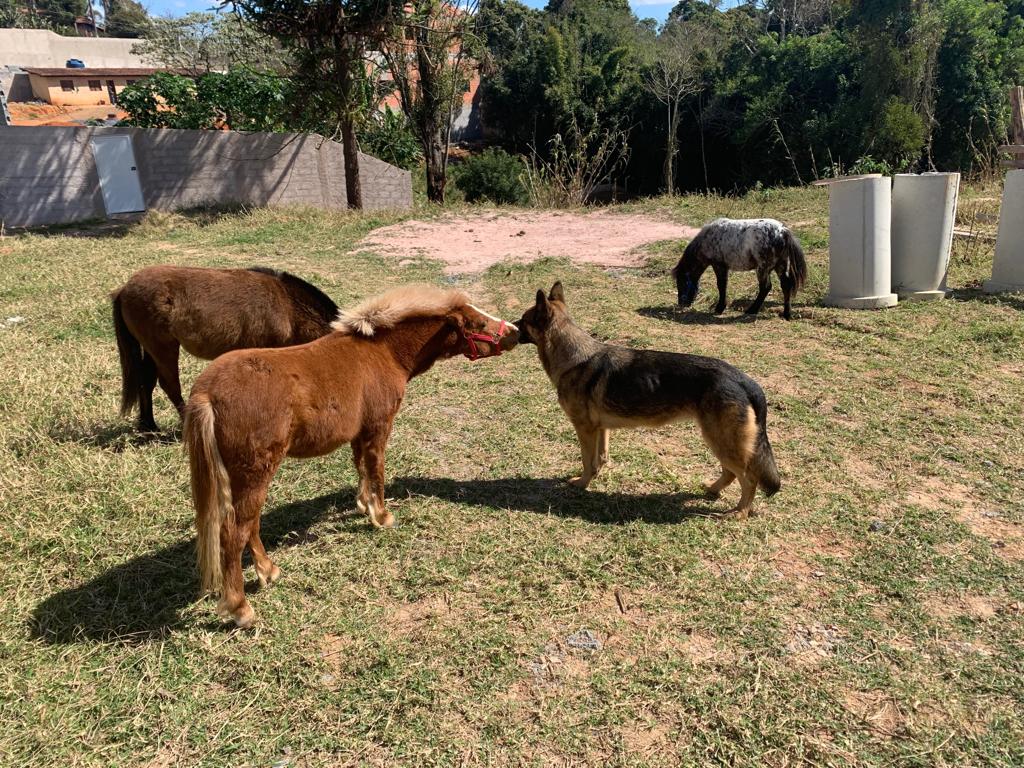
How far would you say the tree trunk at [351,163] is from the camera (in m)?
17.0

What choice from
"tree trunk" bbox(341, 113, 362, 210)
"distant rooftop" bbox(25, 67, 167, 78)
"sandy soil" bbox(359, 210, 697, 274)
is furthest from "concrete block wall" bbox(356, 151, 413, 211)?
"distant rooftop" bbox(25, 67, 167, 78)

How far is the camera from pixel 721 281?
907 cm

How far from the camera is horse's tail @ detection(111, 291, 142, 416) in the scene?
17.1 feet

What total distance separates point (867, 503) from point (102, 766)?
4.49m

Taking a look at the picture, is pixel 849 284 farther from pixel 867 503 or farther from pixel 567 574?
pixel 567 574

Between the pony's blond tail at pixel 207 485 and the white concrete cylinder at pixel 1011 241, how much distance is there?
1022 cm

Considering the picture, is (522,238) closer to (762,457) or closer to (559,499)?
(559,499)

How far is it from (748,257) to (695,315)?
1.03 meters

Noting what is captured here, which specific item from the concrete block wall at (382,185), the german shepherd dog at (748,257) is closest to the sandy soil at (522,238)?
the german shepherd dog at (748,257)

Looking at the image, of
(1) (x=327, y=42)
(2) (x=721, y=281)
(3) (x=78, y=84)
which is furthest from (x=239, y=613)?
(3) (x=78, y=84)

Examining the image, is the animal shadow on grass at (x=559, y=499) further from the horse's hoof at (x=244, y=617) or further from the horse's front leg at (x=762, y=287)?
the horse's front leg at (x=762, y=287)

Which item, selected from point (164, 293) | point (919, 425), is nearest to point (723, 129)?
point (919, 425)

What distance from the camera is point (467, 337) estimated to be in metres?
4.31

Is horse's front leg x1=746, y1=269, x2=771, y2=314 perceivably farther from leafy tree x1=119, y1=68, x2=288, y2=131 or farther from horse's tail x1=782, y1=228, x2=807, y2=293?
leafy tree x1=119, y1=68, x2=288, y2=131
